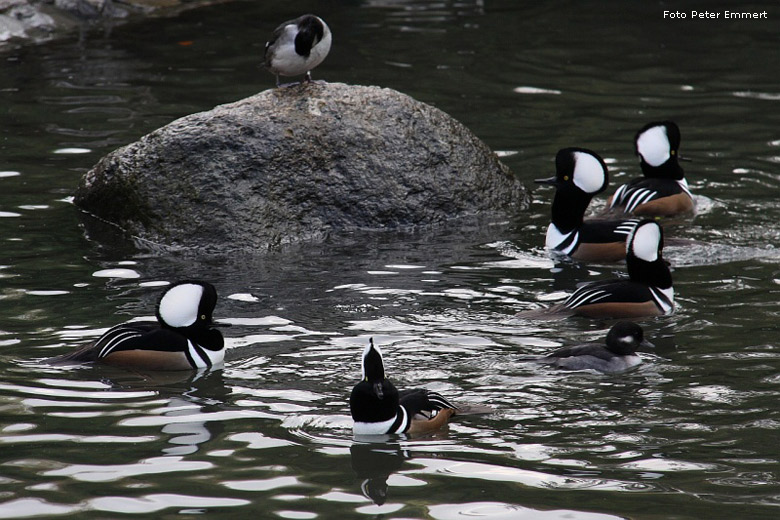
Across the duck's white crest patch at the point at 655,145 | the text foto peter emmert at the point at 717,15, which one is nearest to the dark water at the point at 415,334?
the duck's white crest patch at the point at 655,145

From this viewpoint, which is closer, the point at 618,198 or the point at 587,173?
the point at 587,173

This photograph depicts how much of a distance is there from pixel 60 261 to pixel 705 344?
5.76 m

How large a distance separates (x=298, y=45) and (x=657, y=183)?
4.02 m

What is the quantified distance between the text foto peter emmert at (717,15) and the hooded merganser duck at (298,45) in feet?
35.4

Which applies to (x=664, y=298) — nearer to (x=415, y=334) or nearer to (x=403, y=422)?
(x=415, y=334)

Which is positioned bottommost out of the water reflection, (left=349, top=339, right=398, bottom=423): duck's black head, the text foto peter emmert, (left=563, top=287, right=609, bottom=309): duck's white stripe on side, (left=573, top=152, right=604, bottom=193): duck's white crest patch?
the water reflection

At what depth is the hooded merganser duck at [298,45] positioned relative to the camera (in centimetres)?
1141

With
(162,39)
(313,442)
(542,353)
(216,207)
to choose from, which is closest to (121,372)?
(313,442)

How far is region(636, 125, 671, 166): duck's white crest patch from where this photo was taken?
1269 centimetres

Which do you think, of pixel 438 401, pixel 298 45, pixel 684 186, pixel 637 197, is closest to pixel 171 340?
pixel 438 401

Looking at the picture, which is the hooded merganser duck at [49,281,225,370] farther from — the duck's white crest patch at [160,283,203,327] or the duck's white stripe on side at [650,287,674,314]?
the duck's white stripe on side at [650,287,674,314]

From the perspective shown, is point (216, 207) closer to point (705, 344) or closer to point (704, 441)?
point (705, 344)

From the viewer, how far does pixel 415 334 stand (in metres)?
8.82

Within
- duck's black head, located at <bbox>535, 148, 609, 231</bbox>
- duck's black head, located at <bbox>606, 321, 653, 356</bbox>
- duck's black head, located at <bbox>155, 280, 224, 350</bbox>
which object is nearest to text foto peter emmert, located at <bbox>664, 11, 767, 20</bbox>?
duck's black head, located at <bbox>535, 148, 609, 231</bbox>
